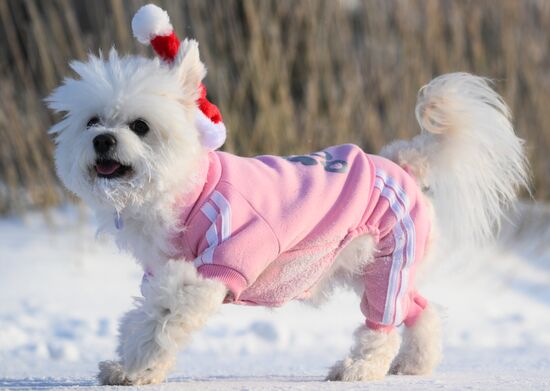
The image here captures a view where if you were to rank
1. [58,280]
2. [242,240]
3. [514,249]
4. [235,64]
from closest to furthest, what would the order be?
[242,240]
[58,280]
[235,64]
[514,249]

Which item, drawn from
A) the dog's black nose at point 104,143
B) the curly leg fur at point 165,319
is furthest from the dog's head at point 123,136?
the curly leg fur at point 165,319

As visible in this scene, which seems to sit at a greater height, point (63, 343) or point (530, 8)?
point (530, 8)

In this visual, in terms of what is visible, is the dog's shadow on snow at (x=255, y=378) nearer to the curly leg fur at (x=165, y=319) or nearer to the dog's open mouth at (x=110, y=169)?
the curly leg fur at (x=165, y=319)

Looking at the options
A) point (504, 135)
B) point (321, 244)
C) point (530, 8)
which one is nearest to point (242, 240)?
point (321, 244)

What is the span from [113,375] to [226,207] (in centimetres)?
66

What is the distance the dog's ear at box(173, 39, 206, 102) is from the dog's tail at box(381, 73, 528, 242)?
1.06m

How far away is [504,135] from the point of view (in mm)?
3904

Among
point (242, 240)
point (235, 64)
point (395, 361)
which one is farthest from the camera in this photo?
point (235, 64)

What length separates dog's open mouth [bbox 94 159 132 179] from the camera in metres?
2.99

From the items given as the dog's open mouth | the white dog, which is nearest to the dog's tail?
the white dog

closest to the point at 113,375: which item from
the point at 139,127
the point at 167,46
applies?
the point at 139,127

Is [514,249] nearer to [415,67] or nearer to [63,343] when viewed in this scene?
[415,67]

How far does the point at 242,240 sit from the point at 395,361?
1.13 m

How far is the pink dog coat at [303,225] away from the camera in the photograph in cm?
304
